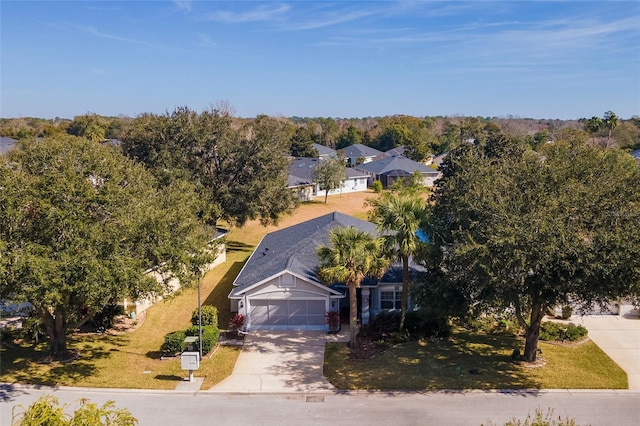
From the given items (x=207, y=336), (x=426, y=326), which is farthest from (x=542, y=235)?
(x=207, y=336)

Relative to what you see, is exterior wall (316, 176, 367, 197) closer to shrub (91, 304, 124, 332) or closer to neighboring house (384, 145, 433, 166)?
neighboring house (384, 145, 433, 166)

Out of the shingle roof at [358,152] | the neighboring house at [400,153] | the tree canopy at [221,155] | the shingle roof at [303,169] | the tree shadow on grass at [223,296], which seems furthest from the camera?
the neighboring house at [400,153]

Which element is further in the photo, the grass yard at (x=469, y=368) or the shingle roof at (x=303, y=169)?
the shingle roof at (x=303, y=169)

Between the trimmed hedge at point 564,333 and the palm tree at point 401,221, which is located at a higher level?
the palm tree at point 401,221

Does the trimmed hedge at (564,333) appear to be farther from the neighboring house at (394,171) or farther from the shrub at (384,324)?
the neighboring house at (394,171)

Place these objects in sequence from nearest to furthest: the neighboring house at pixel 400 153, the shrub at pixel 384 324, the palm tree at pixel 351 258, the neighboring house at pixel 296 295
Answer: the palm tree at pixel 351 258 < the shrub at pixel 384 324 < the neighboring house at pixel 296 295 < the neighboring house at pixel 400 153

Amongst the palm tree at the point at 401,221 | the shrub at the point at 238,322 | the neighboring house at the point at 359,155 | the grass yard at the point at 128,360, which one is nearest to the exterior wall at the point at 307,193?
the neighboring house at the point at 359,155
